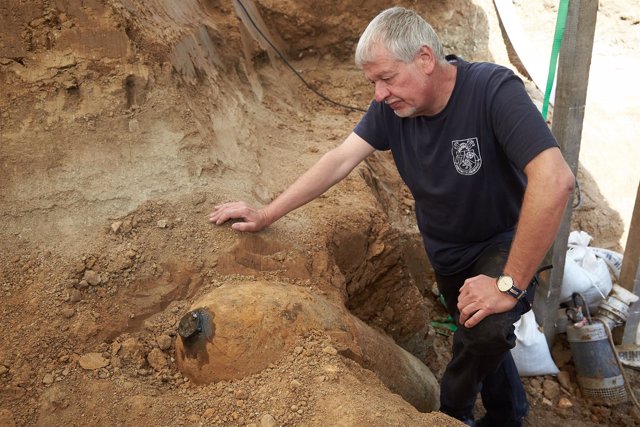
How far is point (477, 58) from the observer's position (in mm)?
6715

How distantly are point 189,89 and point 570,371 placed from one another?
3444 millimetres

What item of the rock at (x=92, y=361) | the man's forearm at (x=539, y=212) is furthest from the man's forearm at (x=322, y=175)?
the rock at (x=92, y=361)

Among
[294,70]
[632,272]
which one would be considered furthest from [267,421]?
[294,70]

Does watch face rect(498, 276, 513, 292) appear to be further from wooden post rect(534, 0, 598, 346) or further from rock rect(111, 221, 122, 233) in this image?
rock rect(111, 221, 122, 233)

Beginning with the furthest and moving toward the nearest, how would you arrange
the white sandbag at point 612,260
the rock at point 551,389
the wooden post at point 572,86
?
the white sandbag at point 612,260 < the rock at point 551,389 < the wooden post at point 572,86

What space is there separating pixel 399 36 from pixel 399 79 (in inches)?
6.8

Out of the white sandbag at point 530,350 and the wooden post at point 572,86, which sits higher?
the wooden post at point 572,86

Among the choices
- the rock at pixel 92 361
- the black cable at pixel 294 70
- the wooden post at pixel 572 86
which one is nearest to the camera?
the rock at pixel 92 361

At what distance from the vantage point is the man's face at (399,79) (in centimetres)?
246

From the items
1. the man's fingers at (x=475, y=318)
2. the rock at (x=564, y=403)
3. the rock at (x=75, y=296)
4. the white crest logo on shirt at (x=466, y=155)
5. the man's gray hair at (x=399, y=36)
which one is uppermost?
the man's gray hair at (x=399, y=36)

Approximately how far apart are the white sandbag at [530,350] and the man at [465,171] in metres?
1.23

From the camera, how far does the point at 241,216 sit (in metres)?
3.01

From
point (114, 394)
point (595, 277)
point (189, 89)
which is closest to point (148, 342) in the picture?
point (114, 394)

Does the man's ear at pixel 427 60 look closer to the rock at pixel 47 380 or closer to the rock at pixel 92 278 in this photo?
the rock at pixel 92 278
